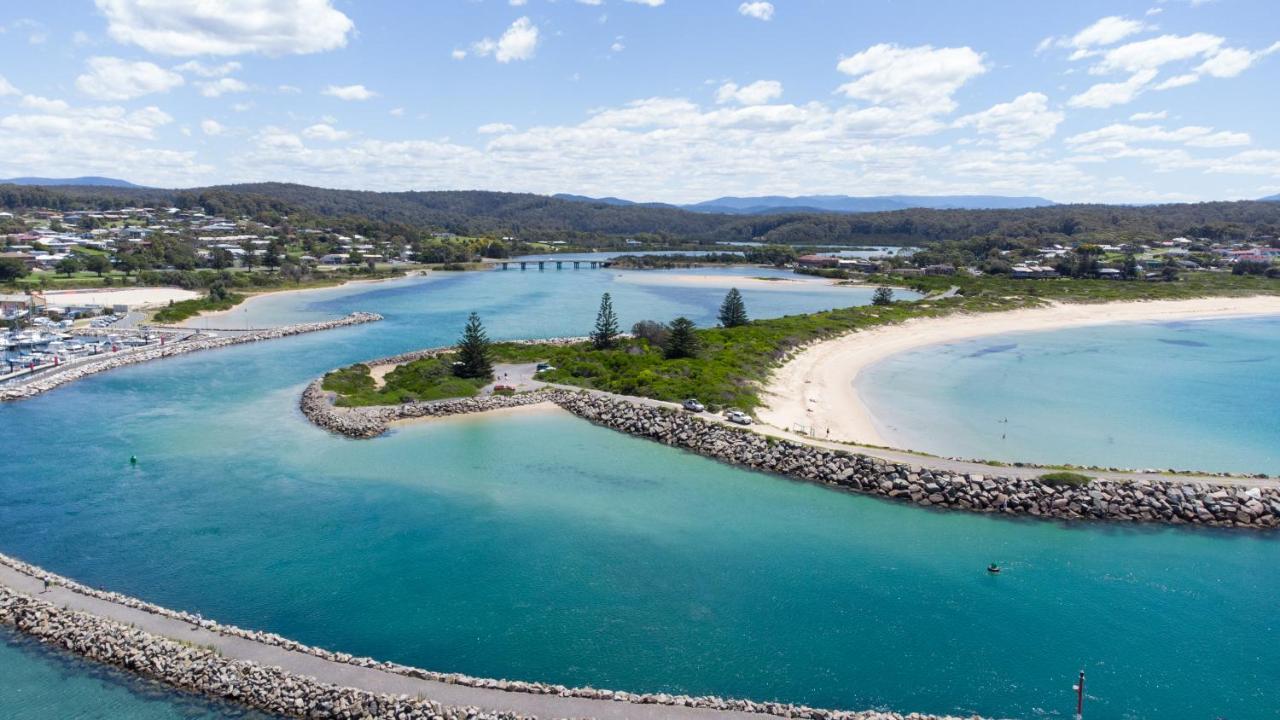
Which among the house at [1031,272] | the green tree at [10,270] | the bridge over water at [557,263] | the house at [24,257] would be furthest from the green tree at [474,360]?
the bridge over water at [557,263]

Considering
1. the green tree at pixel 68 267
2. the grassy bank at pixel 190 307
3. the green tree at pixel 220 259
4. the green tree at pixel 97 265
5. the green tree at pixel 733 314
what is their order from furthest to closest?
the green tree at pixel 220 259, the green tree at pixel 97 265, the green tree at pixel 68 267, the grassy bank at pixel 190 307, the green tree at pixel 733 314

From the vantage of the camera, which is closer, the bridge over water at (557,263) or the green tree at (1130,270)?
the green tree at (1130,270)

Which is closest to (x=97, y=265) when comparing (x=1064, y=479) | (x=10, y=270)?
(x=10, y=270)

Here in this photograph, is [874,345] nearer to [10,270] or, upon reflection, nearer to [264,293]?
[264,293]

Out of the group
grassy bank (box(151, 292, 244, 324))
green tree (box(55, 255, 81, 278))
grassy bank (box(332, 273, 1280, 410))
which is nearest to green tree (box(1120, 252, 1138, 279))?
grassy bank (box(332, 273, 1280, 410))

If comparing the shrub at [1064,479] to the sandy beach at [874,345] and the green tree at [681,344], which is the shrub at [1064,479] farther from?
the green tree at [681,344]

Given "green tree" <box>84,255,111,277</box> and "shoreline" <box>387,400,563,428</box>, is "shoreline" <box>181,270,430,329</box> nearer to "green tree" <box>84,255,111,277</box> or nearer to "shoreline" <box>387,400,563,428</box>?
"green tree" <box>84,255,111,277</box>
